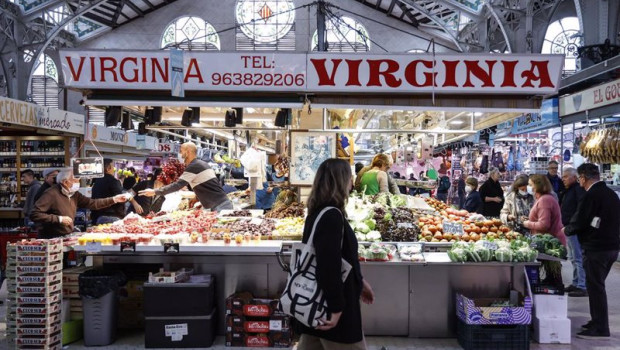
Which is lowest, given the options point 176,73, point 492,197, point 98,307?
point 98,307

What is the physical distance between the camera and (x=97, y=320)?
505 centimetres

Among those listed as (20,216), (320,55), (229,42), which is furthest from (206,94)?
(229,42)

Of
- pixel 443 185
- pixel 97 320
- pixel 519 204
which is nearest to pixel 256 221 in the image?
pixel 97 320

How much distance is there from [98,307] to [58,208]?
1.32 metres

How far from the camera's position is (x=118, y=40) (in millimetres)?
25875

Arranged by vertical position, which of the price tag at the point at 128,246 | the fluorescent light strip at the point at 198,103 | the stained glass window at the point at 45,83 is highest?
the stained glass window at the point at 45,83

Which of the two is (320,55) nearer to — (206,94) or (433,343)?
(206,94)

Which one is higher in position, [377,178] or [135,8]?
[135,8]

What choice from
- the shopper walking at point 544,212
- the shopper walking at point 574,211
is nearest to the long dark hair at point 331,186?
the shopper walking at point 544,212

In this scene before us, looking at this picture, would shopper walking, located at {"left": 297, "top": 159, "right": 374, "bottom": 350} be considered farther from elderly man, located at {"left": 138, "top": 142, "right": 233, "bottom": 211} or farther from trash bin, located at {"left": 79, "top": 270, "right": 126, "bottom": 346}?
elderly man, located at {"left": 138, "top": 142, "right": 233, "bottom": 211}

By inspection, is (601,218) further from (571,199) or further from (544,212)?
(571,199)

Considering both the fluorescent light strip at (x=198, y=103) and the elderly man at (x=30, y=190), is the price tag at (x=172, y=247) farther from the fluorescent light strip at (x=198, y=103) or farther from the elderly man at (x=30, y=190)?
the elderly man at (x=30, y=190)

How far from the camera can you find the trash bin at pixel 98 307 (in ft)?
16.4

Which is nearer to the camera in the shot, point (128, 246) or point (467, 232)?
point (128, 246)
